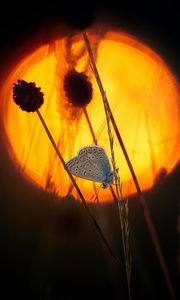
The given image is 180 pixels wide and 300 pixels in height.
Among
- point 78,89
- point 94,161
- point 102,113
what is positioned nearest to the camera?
point 94,161

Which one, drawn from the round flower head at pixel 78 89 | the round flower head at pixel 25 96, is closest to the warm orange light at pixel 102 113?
the round flower head at pixel 78 89

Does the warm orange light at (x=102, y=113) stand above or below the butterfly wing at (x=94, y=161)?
above

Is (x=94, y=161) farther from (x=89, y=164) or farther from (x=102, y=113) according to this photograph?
(x=102, y=113)

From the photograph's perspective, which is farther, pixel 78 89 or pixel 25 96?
pixel 78 89

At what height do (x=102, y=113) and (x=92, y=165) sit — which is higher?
(x=102, y=113)

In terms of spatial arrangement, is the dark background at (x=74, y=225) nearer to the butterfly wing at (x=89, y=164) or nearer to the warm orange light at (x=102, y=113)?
the warm orange light at (x=102, y=113)

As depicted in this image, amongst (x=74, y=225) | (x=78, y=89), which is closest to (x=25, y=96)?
(x=78, y=89)
